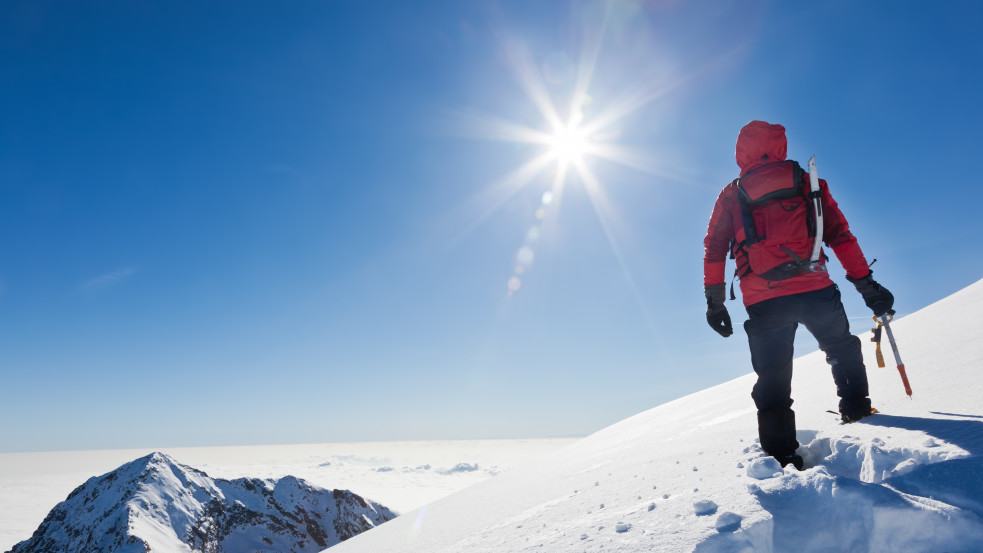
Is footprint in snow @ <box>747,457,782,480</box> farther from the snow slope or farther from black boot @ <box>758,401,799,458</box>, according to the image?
black boot @ <box>758,401,799,458</box>

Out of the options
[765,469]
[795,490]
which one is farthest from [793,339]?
[795,490]

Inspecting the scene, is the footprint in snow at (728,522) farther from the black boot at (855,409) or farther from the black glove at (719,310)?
the black glove at (719,310)

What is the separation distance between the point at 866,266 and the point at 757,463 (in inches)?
91.1

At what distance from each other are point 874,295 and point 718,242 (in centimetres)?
119

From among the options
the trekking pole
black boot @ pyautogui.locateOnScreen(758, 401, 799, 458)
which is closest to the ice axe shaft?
the trekking pole

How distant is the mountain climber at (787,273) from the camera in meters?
3.18

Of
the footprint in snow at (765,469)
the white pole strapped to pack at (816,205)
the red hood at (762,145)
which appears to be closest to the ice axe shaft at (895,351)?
→ the white pole strapped to pack at (816,205)

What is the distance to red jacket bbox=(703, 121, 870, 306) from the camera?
3.31 m

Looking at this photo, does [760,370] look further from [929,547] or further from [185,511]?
[185,511]

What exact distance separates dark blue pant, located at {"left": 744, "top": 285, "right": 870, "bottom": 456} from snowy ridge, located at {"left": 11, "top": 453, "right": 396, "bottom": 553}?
136674 mm

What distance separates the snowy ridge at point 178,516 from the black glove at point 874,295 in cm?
13730

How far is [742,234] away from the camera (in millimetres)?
3564

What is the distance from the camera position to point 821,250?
3236 mm

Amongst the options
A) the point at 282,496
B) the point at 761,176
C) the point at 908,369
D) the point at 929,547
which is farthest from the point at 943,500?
the point at 282,496
